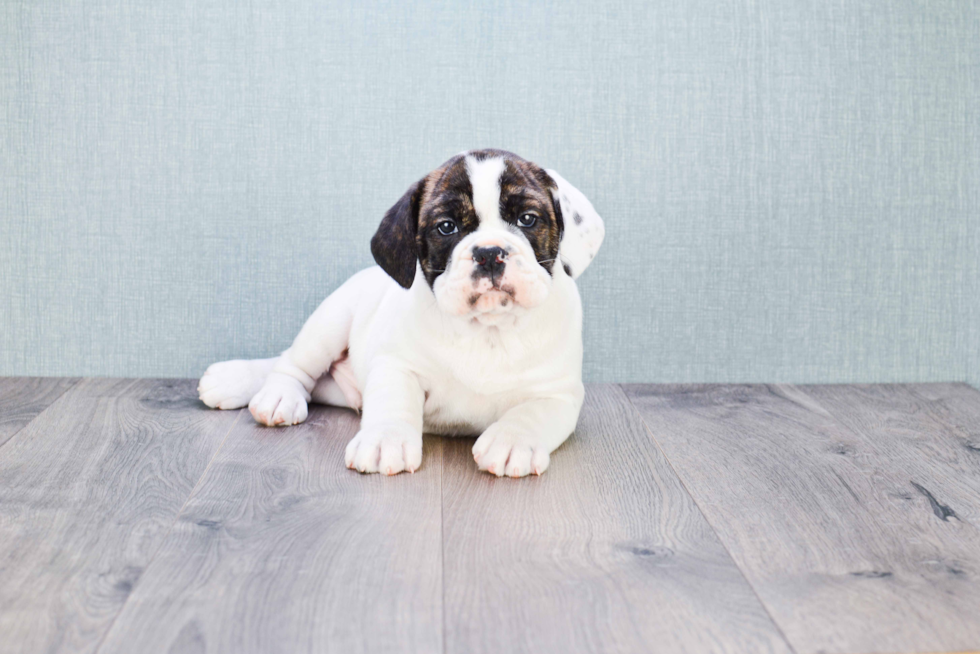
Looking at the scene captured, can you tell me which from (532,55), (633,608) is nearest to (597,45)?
(532,55)

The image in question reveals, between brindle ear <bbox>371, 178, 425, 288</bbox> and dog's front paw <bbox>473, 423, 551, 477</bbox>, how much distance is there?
1.37ft

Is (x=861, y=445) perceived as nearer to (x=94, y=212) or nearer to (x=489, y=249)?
(x=489, y=249)

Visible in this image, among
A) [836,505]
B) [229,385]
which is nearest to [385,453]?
[229,385]

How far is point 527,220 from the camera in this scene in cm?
199

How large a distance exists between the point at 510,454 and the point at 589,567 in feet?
1.53

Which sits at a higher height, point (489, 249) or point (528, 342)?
point (489, 249)

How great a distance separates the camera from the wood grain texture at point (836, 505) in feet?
4.34

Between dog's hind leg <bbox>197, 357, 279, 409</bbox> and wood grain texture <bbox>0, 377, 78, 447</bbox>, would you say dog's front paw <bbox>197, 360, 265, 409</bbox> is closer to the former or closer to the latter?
dog's hind leg <bbox>197, 357, 279, 409</bbox>

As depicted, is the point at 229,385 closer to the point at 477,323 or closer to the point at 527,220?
the point at 477,323

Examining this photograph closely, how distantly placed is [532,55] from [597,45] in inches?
8.3

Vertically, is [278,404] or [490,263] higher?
[490,263]

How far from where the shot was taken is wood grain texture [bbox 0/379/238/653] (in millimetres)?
1302

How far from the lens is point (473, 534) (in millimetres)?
1605

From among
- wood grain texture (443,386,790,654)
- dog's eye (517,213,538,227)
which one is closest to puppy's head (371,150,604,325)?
dog's eye (517,213,538,227)
